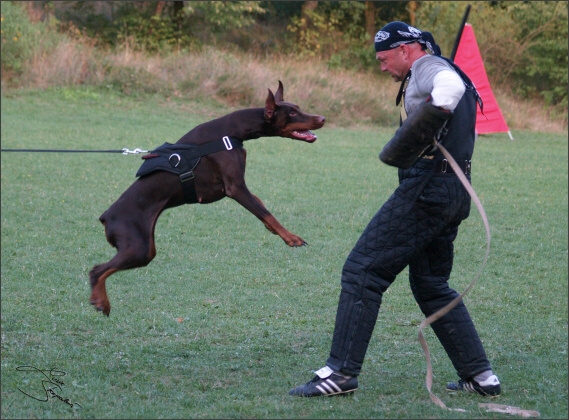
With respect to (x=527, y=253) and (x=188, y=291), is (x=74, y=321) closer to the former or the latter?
(x=188, y=291)

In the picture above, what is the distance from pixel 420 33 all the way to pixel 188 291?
134 inches

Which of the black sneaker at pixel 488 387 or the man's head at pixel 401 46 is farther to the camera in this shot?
the black sneaker at pixel 488 387

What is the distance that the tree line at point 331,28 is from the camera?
27.1 metres

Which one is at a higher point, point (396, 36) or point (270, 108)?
point (396, 36)

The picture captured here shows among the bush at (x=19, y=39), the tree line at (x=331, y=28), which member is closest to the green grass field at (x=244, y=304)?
the bush at (x=19, y=39)

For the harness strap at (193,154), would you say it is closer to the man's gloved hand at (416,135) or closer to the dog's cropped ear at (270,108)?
the dog's cropped ear at (270,108)

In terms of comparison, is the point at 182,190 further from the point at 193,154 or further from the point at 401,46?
the point at 401,46

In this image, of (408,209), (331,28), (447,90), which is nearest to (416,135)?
(447,90)

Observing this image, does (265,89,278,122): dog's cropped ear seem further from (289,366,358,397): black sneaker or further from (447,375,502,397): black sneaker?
(447,375,502,397): black sneaker

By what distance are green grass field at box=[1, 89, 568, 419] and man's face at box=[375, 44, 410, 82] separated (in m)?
1.79

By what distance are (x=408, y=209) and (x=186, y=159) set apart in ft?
3.97

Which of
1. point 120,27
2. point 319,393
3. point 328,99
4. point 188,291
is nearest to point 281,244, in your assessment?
point 188,291

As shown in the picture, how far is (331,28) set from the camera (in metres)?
29.7

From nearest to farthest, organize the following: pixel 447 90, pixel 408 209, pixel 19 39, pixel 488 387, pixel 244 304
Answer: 1. pixel 447 90
2. pixel 408 209
3. pixel 488 387
4. pixel 244 304
5. pixel 19 39
